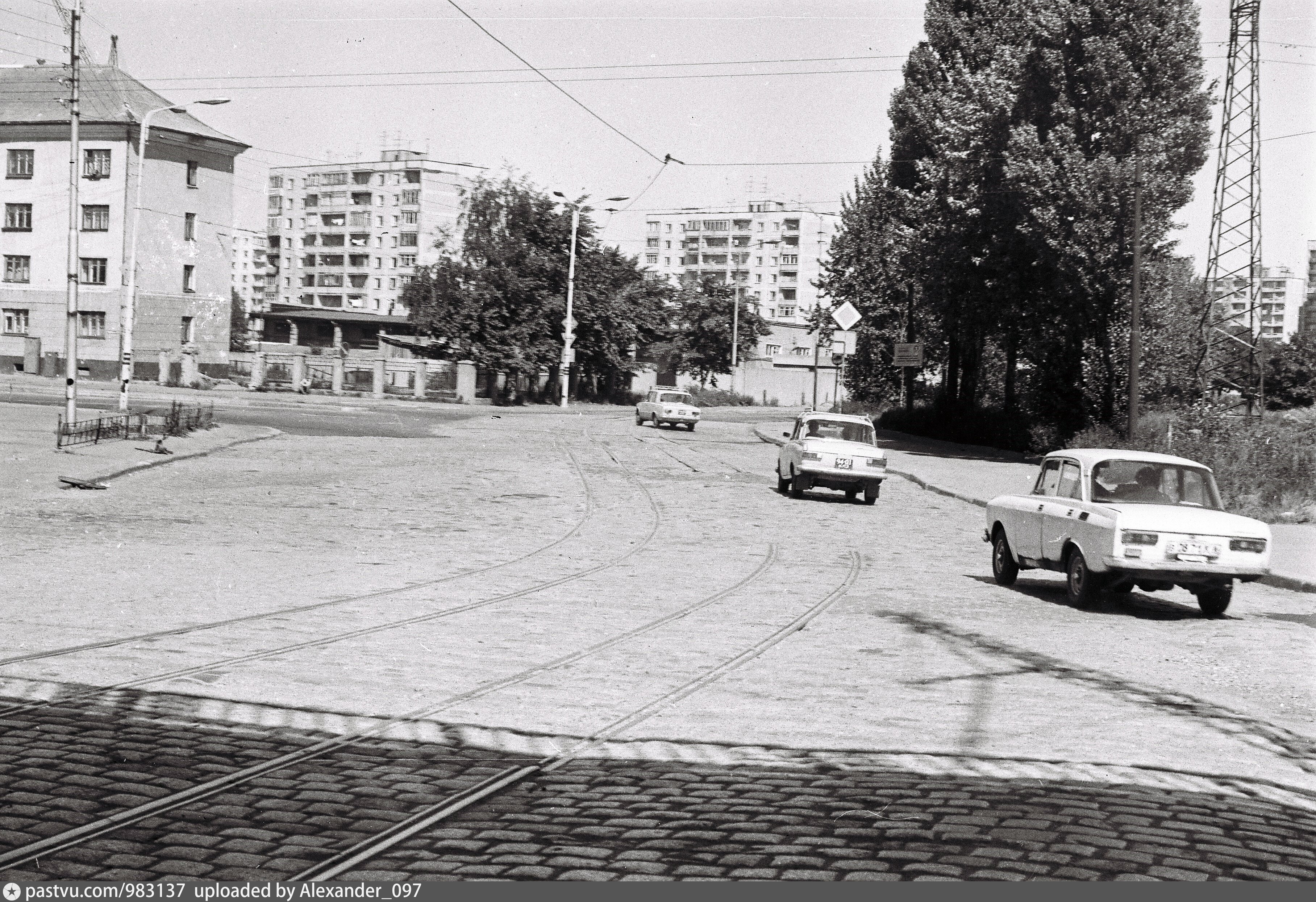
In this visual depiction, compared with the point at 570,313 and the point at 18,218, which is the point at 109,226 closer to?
the point at 18,218

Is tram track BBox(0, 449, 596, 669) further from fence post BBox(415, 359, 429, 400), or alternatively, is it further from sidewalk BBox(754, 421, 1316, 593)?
fence post BBox(415, 359, 429, 400)

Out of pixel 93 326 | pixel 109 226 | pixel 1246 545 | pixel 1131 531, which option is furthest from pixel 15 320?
pixel 1246 545

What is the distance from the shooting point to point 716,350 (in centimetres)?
10038

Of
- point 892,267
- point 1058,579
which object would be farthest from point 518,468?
point 892,267

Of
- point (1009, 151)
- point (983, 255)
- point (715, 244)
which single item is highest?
point (715, 244)

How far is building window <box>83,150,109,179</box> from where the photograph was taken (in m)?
65.4

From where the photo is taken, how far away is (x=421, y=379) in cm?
6544

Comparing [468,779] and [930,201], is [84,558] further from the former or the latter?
[930,201]

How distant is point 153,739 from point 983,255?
34677 mm

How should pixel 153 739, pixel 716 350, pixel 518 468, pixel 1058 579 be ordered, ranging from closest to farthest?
pixel 153 739 < pixel 1058 579 < pixel 518 468 < pixel 716 350

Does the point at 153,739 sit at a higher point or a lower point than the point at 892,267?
lower

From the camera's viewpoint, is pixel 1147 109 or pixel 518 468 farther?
pixel 1147 109

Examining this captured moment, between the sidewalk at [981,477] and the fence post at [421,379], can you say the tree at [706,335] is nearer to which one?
the fence post at [421,379]

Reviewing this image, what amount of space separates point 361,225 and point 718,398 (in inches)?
2756
